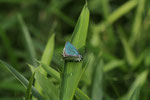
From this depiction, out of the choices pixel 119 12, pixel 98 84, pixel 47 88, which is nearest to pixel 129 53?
pixel 119 12

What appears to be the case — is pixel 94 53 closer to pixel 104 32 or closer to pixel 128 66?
pixel 128 66

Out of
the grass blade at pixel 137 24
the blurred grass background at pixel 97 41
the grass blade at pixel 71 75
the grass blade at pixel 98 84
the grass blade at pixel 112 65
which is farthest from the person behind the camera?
the grass blade at pixel 137 24

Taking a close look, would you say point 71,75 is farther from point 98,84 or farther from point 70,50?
point 98,84

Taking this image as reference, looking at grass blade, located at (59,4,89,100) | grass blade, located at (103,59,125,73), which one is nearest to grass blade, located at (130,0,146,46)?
grass blade, located at (103,59,125,73)

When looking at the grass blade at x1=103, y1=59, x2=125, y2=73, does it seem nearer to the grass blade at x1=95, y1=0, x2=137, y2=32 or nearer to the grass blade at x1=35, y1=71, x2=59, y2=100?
the grass blade at x1=95, y1=0, x2=137, y2=32

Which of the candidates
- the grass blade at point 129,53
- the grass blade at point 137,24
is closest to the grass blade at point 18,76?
the grass blade at point 129,53

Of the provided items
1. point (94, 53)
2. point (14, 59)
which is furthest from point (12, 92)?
point (94, 53)

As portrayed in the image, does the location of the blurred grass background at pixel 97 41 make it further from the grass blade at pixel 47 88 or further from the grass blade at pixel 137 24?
the grass blade at pixel 47 88

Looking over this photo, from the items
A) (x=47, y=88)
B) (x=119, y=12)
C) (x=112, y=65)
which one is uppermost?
(x=119, y=12)
